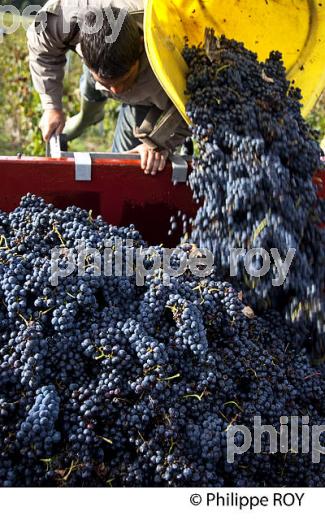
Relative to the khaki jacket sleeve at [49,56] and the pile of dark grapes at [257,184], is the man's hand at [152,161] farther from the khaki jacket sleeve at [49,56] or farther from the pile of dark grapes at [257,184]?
the khaki jacket sleeve at [49,56]

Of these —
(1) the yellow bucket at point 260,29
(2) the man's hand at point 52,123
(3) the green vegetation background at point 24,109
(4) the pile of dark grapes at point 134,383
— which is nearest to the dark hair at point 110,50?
(1) the yellow bucket at point 260,29

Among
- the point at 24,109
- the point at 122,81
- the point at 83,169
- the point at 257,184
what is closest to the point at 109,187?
the point at 83,169

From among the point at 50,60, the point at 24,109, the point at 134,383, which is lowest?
the point at 134,383

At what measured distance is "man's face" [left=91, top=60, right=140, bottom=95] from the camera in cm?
238

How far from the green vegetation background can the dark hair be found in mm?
2275

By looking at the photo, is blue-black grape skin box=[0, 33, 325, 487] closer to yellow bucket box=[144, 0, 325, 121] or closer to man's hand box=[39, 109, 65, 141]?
yellow bucket box=[144, 0, 325, 121]

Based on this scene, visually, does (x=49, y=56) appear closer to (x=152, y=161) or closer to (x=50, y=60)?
(x=50, y=60)

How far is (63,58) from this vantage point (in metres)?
2.85

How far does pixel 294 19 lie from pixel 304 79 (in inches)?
9.1

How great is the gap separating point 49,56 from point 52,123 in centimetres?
29

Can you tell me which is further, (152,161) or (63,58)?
(63,58)

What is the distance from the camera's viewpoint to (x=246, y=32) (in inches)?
98.7

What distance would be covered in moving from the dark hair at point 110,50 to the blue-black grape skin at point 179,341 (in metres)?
0.30

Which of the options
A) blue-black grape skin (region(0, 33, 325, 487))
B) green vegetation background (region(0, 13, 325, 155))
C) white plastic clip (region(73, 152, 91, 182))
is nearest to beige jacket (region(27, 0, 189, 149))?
white plastic clip (region(73, 152, 91, 182))
